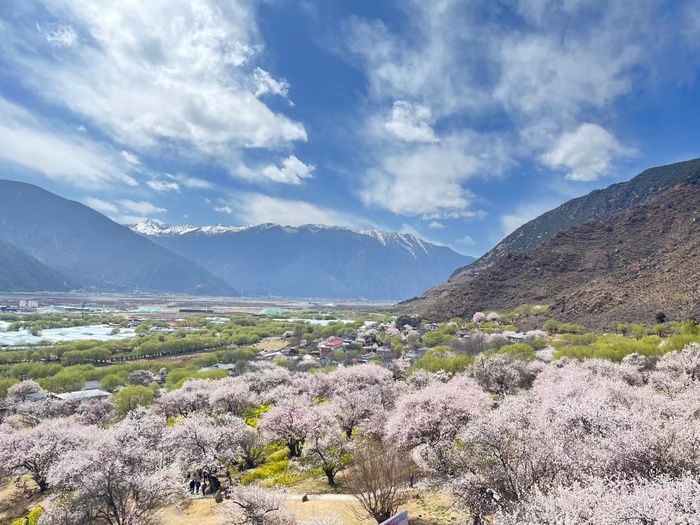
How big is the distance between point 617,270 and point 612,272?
1379 mm

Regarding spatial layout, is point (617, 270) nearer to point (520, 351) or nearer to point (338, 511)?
point (520, 351)

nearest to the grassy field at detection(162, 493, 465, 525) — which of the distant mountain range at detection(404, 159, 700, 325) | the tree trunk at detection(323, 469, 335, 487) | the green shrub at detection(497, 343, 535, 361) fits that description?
the tree trunk at detection(323, 469, 335, 487)

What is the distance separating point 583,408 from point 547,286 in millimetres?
123424

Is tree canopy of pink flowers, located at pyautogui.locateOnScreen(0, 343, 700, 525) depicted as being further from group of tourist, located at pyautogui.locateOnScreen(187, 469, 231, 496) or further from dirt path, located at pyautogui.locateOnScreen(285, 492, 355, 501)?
dirt path, located at pyautogui.locateOnScreen(285, 492, 355, 501)

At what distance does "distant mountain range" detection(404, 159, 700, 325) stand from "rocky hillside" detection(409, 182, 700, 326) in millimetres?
251

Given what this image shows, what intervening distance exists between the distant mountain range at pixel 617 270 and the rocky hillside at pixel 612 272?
25cm

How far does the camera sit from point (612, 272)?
114875 millimetres

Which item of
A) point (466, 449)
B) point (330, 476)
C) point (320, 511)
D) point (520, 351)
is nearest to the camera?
point (466, 449)

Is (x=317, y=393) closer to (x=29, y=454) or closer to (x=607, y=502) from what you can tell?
(x=29, y=454)

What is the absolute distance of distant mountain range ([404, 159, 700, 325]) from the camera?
277ft

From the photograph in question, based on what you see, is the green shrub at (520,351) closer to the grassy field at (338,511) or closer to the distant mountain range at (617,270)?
the distant mountain range at (617,270)

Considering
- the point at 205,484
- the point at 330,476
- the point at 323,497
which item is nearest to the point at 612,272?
the point at 330,476

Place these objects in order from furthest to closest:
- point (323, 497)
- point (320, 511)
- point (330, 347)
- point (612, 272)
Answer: point (612, 272) → point (330, 347) → point (323, 497) → point (320, 511)

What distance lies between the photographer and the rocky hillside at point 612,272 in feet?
275
